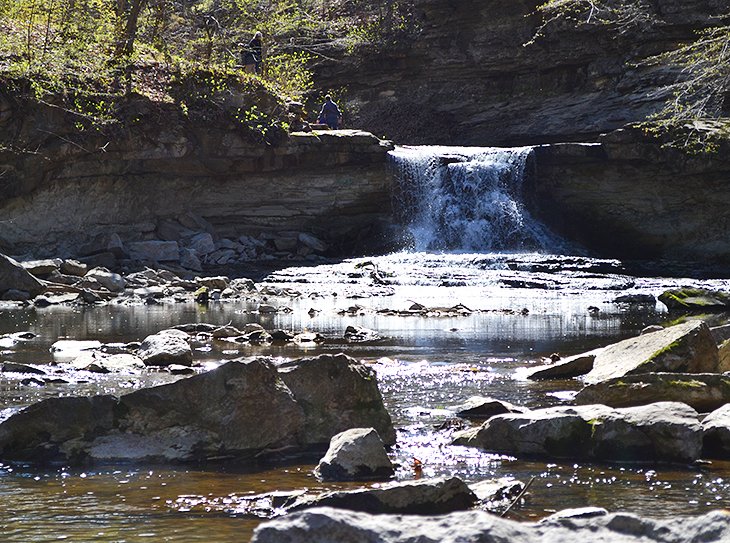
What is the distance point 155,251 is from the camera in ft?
84.3

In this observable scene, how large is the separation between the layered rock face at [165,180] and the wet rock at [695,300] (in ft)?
40.3

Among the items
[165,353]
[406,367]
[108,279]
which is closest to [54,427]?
[165,353]

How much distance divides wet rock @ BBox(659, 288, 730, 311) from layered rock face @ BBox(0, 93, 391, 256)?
1229 cm

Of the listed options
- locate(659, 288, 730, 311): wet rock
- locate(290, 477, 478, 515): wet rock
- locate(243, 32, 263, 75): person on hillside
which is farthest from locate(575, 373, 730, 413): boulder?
locate(243, 32, 263, 75): person on hillside

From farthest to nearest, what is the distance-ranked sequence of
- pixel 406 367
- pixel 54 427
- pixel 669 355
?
pixel 406 367 < pixel 669 355 < pixel 54 427

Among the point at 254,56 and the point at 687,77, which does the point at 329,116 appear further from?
the point at 687,77

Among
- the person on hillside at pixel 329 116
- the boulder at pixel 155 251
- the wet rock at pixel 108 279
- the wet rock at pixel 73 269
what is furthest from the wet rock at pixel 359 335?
the person on hillside at pixel 329 116

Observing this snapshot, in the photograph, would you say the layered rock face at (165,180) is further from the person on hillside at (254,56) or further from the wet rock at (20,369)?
the wet rock at (20,369)

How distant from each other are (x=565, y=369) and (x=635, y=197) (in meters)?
21.0

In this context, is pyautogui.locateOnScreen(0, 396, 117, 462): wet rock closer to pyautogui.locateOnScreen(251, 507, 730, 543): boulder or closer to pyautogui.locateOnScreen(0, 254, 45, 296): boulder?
pyautogui.locateOnScreen(251, 507, 730, 543): boulder

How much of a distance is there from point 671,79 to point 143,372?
28.6 metres

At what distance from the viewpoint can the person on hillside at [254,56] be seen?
3038 cm

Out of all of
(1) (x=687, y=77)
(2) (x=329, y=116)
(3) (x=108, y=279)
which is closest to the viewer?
A: (3) (x=108, y=279)

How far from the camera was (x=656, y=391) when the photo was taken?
7.45 meters
